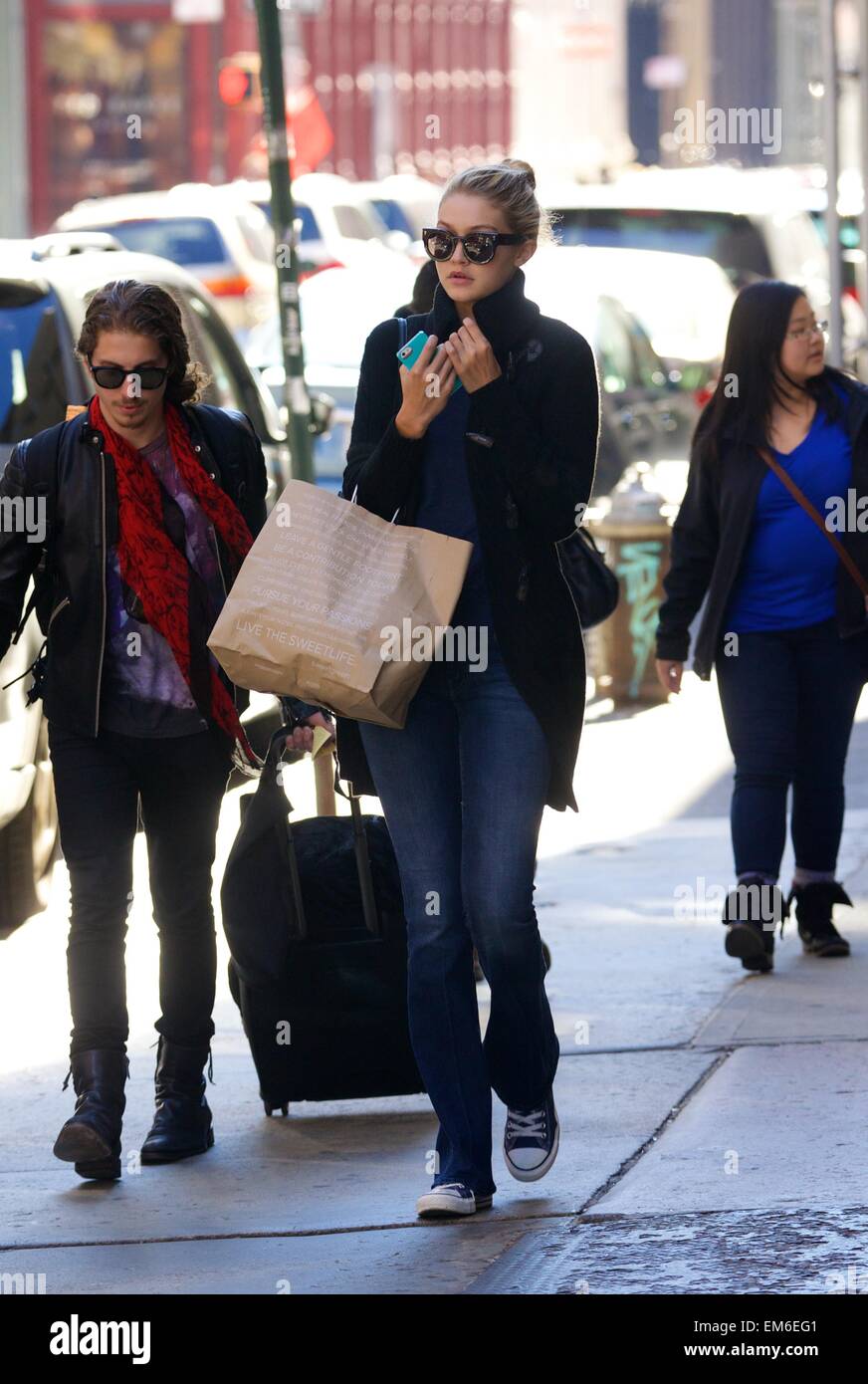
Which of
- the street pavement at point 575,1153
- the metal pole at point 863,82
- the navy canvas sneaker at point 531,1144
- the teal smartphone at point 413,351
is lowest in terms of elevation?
the street pavement at point 575,1153

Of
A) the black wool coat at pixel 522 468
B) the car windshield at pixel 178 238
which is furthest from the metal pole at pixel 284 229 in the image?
the car windshield at pixel 178 238

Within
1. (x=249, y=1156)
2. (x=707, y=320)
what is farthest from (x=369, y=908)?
(x=707, y=320)

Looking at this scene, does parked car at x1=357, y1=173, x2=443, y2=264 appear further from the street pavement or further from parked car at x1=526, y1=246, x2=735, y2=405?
the street pavement

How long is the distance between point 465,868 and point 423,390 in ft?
2.78

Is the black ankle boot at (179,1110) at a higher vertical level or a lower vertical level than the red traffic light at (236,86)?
lower

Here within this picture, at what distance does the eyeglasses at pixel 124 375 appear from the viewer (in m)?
5.12

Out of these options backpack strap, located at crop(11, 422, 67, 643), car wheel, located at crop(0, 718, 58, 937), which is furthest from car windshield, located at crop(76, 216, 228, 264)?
backpack strap, located at crop(11, 422, 67, 643)

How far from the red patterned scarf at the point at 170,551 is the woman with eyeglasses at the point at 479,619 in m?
0.50

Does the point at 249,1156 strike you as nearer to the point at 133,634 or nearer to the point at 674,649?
the point at 133,634

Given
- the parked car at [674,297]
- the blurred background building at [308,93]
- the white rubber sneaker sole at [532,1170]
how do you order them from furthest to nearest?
the blurred background building at [308,93]
the parked car at [674,297]
the white rubber sneaker sole at [532,1170]

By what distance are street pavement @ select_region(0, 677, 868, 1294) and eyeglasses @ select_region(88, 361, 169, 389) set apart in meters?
1.56

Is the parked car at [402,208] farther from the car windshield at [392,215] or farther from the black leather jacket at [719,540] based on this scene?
the black leather jacket at [719,540]

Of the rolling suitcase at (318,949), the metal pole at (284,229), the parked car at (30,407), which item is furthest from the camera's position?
the metal pole at (284,229)

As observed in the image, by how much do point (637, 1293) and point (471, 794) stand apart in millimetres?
981
